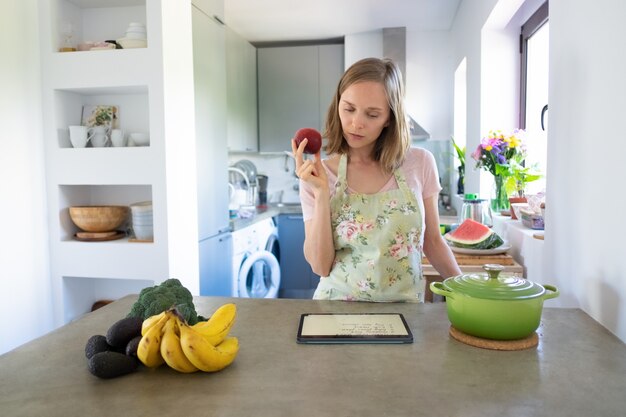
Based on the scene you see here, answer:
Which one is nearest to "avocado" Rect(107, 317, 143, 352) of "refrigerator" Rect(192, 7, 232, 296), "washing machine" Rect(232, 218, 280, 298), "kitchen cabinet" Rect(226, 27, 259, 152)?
"refrigerator" Rect(192, 7, 232, 296)

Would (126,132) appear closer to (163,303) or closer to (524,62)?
(163,303)

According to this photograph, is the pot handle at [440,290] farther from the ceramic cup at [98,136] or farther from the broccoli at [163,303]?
the ceramic cup at [98,136]

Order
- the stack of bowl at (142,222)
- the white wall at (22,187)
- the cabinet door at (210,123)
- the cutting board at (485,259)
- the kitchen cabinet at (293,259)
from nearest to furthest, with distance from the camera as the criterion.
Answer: the cutting board at (485,259) → the white wall at (22,187) → the stack of bowl at (142,222) → the cabinet door at (210,123) → the kitchen cabinet at (293,259)

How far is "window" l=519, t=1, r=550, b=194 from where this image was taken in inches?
111

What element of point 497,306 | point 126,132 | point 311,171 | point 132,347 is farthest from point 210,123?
point 497,306

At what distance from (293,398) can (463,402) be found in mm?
282

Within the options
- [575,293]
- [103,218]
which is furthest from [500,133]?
[103,218]

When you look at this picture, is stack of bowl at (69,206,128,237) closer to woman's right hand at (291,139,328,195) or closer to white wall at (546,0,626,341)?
woman's right hand at (291,139,328,195)

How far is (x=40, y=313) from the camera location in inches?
103

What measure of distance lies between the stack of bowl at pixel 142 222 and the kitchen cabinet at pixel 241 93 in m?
1.75

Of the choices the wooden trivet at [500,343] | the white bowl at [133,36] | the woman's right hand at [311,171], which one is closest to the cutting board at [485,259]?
the woman's right hand at [311,171]

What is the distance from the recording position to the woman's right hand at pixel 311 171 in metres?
1.42

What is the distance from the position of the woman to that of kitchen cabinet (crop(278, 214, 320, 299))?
322 centimetres

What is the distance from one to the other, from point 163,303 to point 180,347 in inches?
6.6
